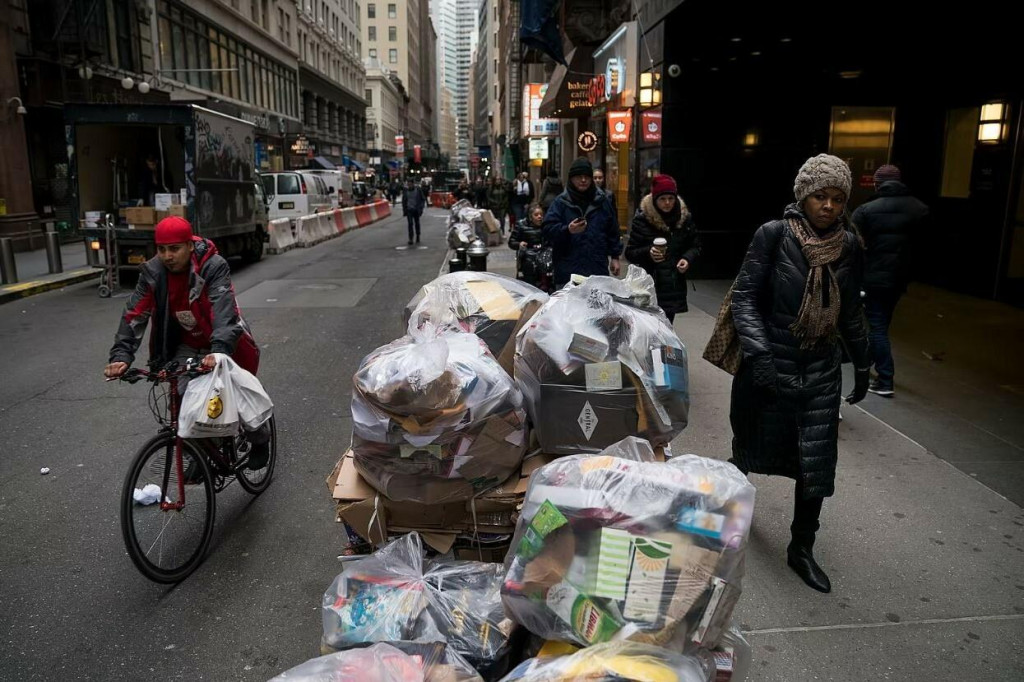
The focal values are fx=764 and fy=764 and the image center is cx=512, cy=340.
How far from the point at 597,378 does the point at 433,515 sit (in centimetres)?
84

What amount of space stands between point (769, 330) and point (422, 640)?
2232 millimetres

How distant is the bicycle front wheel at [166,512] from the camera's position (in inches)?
141

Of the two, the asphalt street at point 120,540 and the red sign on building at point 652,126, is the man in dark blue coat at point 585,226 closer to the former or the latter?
the asphalt street at point 120,540

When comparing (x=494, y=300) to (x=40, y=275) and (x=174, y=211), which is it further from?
(x=40, y=275)

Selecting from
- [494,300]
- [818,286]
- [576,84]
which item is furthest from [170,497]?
[576,84]

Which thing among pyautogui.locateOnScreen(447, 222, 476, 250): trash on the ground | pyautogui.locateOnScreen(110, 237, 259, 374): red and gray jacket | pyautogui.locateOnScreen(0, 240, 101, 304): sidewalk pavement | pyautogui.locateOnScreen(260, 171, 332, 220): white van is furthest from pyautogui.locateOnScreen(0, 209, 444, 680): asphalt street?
pyautogui.locateOnScreen(260, 171, 332, 220): white van

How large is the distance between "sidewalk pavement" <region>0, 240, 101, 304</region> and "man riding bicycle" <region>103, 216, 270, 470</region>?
9.86m

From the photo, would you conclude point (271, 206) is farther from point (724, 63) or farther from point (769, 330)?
point (769, 330)

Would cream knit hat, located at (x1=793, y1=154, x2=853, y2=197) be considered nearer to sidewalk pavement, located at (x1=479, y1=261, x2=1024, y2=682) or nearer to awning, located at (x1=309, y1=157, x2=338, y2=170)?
sidewalk pavement, located at (x1=479, y1=261, x2=1024, y2=682)

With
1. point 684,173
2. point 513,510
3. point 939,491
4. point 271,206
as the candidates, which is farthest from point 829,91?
point 271,206

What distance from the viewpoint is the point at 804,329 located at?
11.6ft

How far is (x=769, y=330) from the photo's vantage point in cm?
364

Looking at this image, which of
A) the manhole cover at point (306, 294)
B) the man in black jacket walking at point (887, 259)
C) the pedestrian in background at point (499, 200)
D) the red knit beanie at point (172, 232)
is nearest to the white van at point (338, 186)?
the pedestrian in background at point (499, 200)

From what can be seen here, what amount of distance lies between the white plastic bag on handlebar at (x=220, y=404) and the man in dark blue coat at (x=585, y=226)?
11.4 ft
